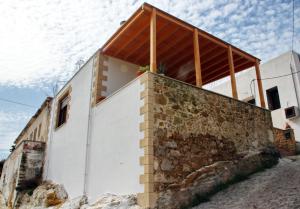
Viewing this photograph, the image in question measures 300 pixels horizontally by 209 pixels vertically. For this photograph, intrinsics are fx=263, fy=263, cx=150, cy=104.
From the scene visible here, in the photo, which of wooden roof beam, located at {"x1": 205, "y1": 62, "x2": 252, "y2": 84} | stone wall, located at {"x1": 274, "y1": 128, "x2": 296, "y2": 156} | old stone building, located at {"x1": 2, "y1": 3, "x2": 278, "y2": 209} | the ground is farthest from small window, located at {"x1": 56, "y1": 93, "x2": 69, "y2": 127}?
stone wall, located at {"x1": 274, "y1": 128, "x2": 296, "y2": 156}

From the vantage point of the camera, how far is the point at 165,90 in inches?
230

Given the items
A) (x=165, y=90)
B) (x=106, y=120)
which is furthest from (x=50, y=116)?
(x=165, y=90)

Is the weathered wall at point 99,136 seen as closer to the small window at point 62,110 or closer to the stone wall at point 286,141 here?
the small window at point 62,110

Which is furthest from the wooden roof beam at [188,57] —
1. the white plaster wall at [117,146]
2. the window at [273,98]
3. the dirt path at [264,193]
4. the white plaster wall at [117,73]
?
the window at [273,98]

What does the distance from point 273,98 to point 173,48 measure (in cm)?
709

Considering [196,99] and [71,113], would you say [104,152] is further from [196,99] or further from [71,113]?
[71,113]

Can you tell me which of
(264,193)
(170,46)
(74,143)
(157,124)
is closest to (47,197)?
(74,143)

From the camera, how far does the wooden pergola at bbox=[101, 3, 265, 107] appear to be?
21.1 ft

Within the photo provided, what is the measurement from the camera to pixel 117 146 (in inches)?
235

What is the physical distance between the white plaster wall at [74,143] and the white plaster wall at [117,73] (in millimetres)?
683

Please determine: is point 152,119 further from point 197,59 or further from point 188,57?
point 188,57

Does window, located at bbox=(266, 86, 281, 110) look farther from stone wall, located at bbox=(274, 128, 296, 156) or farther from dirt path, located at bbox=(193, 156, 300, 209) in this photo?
dirt path, located at bbox=(193, 156, 300, 209)

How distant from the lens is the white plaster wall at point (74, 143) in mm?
7629

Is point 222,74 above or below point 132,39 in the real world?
below
